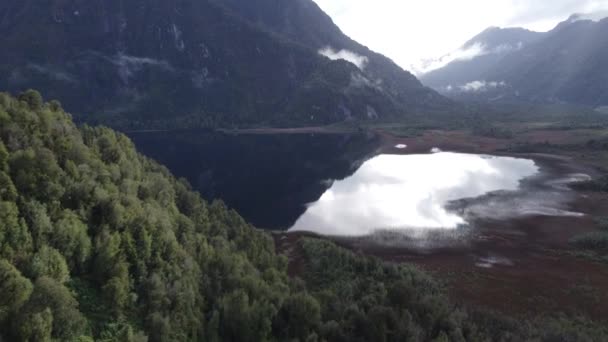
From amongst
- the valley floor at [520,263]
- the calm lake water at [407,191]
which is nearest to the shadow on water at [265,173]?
the calm lake water at [407,191]

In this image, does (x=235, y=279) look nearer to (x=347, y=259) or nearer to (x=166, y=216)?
(x=166, y=216)

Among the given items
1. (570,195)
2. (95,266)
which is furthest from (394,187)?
(95,266)

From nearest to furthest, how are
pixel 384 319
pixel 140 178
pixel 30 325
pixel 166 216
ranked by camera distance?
1. pixel 30 325
2. pixel 384 319
3. pixel 166 216
4. pixel 140 178

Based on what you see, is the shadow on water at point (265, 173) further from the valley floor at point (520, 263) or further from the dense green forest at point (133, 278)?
the dense green forest at point (133, 278)

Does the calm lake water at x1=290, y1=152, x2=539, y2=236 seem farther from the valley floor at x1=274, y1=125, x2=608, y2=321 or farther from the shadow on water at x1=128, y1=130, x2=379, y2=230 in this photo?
the valley floor at x1=274, y1=125, x2=608, y2=321

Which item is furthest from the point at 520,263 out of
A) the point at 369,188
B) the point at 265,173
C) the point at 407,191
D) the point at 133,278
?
the point at 265,173

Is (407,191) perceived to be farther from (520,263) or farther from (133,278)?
(133,278)

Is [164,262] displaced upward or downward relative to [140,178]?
downward
